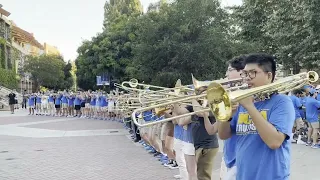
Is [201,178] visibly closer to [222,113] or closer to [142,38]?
[222,113]

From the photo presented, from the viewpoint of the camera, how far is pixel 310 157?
955 centimetres

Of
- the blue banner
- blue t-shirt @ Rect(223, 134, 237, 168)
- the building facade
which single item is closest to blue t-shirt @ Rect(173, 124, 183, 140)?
blue t-shirt @ Rect(223, 134, 237, 168)

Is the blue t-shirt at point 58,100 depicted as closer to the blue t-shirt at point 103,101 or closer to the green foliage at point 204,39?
the blue t-shirt at point 103,101

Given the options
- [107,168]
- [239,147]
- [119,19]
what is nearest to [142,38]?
[107,168]

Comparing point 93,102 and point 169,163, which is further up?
point 93,102

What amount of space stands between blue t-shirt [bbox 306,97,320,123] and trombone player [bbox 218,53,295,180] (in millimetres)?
8821

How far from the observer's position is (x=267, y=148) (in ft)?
10.00

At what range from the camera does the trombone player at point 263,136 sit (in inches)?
118

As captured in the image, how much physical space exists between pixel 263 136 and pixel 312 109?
30.2 feet

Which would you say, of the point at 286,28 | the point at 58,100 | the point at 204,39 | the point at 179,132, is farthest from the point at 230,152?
the point at 58,100

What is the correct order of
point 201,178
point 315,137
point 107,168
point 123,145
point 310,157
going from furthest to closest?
point 123,145
point 315,137
point 310,157
point 107,168
point 201,178

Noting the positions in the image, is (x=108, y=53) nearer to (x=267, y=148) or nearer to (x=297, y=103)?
(x=297, y=103)

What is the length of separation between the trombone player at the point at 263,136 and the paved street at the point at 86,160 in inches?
181

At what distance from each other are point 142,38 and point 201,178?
1207cm
